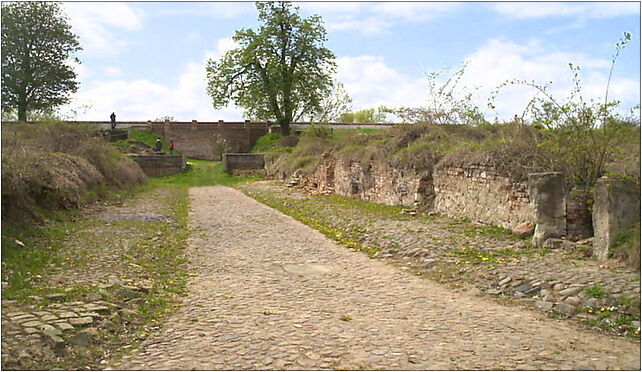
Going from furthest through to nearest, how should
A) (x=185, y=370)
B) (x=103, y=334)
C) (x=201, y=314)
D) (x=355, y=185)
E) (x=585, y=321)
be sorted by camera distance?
(x=355, y=185), (x=201, y=314), (x=585, y=321), (x=103, y=334), (x=185, y=370)

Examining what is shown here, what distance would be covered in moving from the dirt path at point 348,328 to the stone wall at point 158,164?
2897cm

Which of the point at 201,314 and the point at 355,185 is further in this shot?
the point at 355,185

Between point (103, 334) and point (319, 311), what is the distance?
96.4 inches

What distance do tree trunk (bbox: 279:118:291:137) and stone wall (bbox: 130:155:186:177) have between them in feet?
37.4

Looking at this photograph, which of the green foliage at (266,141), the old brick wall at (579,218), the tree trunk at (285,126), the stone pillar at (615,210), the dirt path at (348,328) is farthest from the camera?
the green foliage at (266,141)

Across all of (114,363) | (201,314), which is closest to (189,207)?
(201,314)

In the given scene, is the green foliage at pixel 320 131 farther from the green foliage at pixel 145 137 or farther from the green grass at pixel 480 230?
the green foliage at pixel 145 137

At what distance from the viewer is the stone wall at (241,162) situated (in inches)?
1599

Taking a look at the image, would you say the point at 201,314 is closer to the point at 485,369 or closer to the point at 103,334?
the point at 103,334

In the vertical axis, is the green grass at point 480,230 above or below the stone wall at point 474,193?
below

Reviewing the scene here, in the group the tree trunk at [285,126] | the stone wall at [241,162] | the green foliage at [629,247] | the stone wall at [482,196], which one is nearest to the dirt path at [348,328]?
the green foliage at [629,247]

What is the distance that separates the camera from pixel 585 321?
6.78 metres

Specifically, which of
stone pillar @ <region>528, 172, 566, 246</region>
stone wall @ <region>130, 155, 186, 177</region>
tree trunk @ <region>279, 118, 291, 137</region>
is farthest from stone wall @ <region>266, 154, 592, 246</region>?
tree trunk @ <region>279, 118, 291, 137</region>

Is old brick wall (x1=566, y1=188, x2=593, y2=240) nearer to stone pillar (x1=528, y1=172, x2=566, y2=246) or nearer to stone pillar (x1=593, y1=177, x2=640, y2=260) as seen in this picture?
stone pillar (x1=528, y1=172, x2=566, y2=246)
